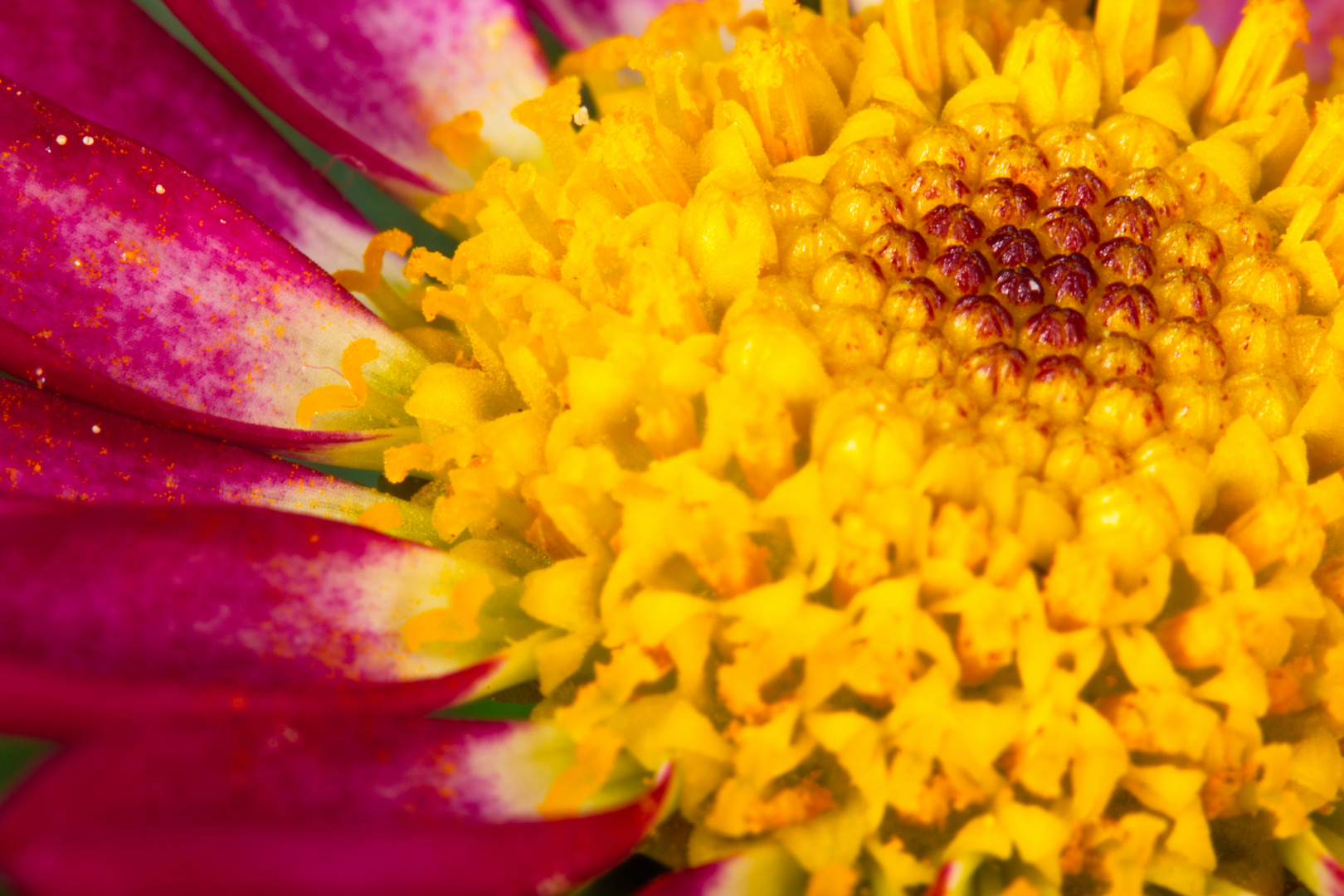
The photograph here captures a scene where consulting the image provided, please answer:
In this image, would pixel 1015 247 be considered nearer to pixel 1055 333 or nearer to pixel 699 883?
pixel 1055 333

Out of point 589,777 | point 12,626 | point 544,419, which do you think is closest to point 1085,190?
point 544,419

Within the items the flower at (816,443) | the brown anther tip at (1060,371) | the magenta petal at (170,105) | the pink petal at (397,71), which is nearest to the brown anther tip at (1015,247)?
the flower at (816,443)

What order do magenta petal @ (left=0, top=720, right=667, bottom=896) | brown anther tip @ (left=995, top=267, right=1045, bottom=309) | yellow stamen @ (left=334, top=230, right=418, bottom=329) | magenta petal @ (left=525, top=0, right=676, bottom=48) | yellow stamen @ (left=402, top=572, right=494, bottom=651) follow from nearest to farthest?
magenta petal @ (left=0, top=720, right=667, bottom=896) → yellow stamen @ (left=402, top=572, right=494, bottom=651) → brown anther tip @ (left=995, top=267, right=1045, bottom=309) → yellow stamen @ (left=334, top=230, right=418, bottom=329) → magenta petal @ (left=525, top=0, right=676, bottom=48)

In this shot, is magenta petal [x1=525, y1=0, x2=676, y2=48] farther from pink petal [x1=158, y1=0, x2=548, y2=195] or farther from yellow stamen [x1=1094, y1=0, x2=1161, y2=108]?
yellow stamen [x1=1094, y1=0, x2=1161, y2=108]

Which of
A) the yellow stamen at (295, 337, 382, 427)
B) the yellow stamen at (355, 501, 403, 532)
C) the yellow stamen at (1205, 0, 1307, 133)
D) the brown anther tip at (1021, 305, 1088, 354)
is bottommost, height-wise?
the brown anther tip at (1021, 305, 1088, 354)

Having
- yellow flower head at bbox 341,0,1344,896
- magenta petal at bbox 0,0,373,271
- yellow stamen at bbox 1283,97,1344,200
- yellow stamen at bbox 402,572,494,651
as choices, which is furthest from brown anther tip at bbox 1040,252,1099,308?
magenta petal at bbox 0,0,373,271

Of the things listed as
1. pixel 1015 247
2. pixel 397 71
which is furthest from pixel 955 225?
pixel 397 71
